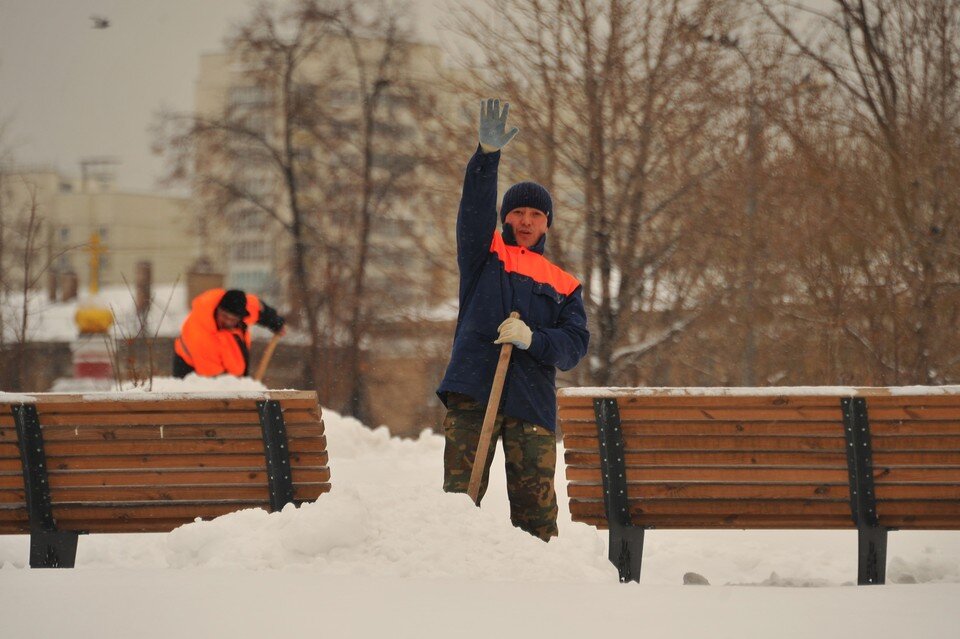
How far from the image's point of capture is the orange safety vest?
10625mm

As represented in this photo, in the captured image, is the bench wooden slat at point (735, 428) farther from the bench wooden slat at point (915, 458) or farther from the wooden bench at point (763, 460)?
the bench wooden slat at point (915, 458)

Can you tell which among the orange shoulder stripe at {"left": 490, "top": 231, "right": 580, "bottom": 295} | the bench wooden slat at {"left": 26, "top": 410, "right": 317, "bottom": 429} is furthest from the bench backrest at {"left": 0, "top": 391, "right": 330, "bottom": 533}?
the orange shoulder stripe at {"left": 490, "top": 231, "right": 580, "bottom": 295}

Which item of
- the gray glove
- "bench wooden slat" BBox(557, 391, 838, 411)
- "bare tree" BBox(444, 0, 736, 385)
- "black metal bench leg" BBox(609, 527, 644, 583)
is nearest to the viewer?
the gray glove

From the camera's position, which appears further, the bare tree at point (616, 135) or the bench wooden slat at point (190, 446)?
the bare tree at point (616, 135)

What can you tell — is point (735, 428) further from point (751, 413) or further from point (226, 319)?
point (226, 319)

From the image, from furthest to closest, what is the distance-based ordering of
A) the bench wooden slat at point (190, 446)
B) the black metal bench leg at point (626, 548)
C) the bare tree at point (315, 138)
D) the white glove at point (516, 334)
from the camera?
the bare tree at point (315, 138) < the black metal bench leg at point (626, 548) < the bench wooden slat at point (190, 446) < the white glove at point (516, 334)

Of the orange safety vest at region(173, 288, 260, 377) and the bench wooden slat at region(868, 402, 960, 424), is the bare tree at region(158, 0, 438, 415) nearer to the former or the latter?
the orange safety vest at region(173, 288, 260, 377)

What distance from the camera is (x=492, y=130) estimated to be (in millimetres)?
5238

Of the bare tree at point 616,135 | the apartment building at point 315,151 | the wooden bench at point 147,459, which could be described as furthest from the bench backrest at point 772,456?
the apartment building at point 315,151

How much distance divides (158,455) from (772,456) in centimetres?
264

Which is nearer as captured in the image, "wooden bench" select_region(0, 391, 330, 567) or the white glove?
the white glove

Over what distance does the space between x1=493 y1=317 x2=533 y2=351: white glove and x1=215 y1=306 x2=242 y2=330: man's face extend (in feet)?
18.3

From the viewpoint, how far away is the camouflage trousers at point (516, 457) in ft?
17.5

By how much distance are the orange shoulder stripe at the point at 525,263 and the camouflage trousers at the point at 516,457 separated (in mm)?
596
